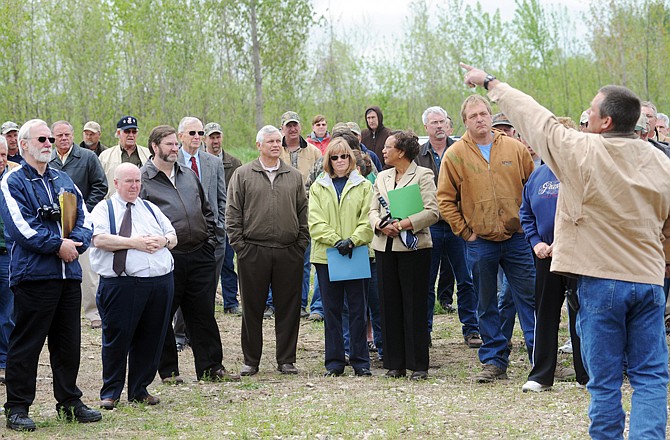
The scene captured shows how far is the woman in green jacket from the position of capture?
352 inches

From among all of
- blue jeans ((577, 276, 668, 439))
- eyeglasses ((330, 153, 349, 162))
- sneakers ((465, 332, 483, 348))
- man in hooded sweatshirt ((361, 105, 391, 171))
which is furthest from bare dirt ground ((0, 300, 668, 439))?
man in hooded sweatshirt ((361, 105, 391, 171))

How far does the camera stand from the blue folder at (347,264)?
8852 mm

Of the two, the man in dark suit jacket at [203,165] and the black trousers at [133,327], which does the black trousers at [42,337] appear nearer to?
the black trousers at [133,327]

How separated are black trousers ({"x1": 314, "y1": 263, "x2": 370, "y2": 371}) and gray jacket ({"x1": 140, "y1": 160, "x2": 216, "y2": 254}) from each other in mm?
1236

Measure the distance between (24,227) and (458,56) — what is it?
26783 mm

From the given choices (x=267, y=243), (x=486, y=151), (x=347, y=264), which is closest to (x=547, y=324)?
(x=486, y=151)

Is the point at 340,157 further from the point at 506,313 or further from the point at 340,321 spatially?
the point at 506,313

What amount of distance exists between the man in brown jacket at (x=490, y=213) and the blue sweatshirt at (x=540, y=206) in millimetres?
458

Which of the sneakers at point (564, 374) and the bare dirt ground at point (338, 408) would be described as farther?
the sneakers at point (564, 374)

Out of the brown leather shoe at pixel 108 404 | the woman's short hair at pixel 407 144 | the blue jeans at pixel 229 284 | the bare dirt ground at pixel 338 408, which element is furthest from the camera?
the blue jeans at pixel 229 284

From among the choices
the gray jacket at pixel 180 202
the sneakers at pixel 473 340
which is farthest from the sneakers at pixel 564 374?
the gray jacket at pixel 180 202

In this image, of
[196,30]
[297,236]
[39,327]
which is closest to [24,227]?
[39,327]

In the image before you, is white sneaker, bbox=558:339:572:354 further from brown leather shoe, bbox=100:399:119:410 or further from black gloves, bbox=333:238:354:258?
brown leather shoe, bbox=100:399:119:410

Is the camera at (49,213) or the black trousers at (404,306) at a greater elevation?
the camera at (49,213)
